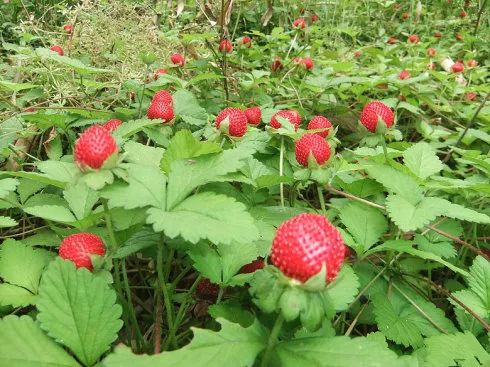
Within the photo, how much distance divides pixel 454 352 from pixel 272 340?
1.83ft

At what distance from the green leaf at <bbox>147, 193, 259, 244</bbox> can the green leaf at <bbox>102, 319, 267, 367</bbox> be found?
19 cm

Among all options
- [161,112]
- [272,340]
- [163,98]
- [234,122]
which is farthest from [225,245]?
[163,98]

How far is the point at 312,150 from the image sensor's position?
4.83ft

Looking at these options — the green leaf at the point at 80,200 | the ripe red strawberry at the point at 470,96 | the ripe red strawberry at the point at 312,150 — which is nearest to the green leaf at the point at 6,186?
the green leaf at the point at 80,200

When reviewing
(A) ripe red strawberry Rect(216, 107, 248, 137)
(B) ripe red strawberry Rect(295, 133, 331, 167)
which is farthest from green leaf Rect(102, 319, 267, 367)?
(A) ripe red strawberry Rect(216, 107, 248, 137)

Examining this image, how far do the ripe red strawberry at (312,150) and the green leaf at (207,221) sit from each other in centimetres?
49

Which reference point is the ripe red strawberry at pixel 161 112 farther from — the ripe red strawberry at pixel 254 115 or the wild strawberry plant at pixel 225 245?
the ripe red strawberry at pixel 254 115

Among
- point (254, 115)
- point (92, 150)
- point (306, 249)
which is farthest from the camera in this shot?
point (254, 115)

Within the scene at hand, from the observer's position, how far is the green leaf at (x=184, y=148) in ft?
4.17

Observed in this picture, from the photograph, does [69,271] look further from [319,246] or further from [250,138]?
[250,138]

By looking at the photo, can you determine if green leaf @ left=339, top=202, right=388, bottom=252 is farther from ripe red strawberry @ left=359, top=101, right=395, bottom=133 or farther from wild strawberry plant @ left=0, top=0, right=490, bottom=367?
ripe red strawberry @ left=359, top=101, right=395, bottom=133

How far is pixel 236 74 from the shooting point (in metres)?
3.26

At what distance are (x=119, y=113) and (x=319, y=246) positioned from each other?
63.6 inches

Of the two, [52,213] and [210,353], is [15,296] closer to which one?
[52,213]
